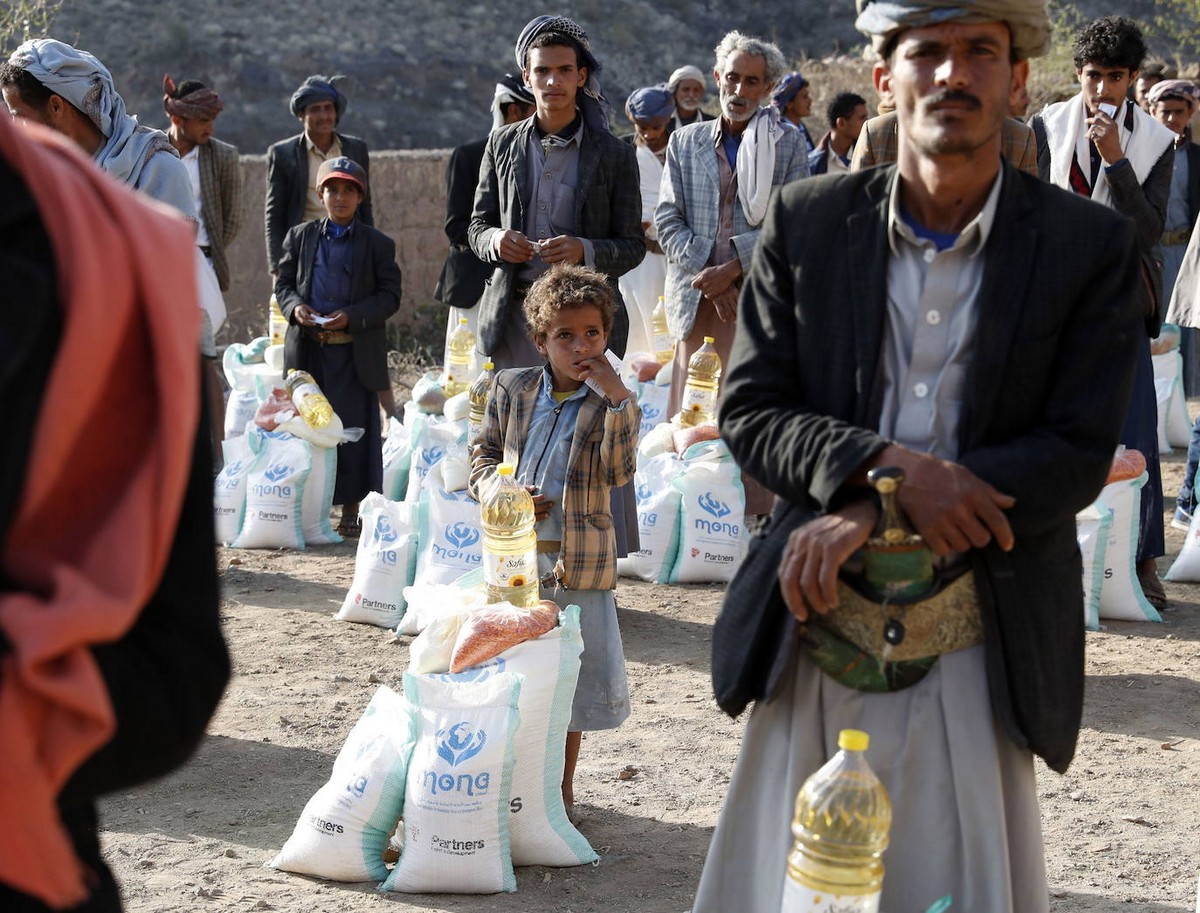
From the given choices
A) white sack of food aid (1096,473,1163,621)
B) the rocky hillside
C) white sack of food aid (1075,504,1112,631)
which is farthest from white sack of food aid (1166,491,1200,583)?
the rocky hillside

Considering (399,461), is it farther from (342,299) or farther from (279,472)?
(342,299)

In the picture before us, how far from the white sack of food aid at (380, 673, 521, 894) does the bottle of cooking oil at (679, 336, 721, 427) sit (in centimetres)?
349

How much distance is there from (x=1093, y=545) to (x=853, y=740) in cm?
432

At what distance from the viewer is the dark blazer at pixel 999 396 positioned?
2520 millimetres

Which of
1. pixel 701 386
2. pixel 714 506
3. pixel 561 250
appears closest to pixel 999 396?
pixel 561 250

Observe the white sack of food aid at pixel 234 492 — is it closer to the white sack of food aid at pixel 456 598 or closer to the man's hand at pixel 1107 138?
the white sack of food aid at pixel 456 598

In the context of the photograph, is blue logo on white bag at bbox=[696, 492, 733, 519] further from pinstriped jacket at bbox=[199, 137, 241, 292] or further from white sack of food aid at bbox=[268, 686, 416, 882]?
pinstriped jacket at bbox=[199, 137, 241, 292]

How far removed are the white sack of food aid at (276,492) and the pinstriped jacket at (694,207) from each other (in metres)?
2.04

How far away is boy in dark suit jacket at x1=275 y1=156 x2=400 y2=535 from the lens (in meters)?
8.35

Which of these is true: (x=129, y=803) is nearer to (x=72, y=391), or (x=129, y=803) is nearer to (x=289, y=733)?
(x=289, y=733)

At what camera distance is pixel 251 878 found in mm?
Result: 4281

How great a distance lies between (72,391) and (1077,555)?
1814 mm

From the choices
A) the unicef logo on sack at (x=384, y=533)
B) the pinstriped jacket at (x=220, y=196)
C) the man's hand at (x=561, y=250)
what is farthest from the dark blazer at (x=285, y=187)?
the man's hand at (x=561, y=250)

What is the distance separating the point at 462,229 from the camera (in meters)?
7.41
